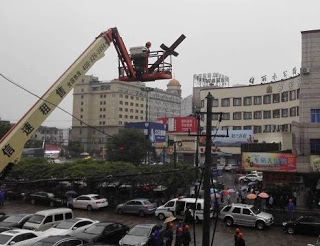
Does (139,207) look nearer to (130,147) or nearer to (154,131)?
(154,131)

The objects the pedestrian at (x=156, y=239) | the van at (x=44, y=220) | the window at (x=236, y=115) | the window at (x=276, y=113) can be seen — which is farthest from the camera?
the window at (x=236, y=115)

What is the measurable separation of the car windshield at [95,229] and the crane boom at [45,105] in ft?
23.7

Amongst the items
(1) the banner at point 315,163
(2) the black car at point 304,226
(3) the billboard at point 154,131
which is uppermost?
(3) the billboard at point 154,131

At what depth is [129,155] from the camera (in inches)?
2724

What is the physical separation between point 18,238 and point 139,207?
45.1ft

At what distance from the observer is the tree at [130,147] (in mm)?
69000

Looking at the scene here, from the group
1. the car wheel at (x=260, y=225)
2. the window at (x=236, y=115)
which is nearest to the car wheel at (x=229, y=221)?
the car wheel at (x=260, y=225)

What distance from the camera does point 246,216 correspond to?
1044 inches

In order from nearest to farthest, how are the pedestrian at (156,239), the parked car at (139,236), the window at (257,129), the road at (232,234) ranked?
1. the pedestrian at (156,239)
2. the parked car at (139,236)
3. the road at (232,234)
4. the window at (257,129)

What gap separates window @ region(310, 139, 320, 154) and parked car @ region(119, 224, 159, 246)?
60.6ft

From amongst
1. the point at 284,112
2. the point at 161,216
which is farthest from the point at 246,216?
the point at 284,112

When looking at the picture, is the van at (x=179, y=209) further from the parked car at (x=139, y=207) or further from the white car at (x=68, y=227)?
the white car at (x=68, y=227)

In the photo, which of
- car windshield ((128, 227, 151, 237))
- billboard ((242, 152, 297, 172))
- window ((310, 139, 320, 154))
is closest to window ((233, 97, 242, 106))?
billboard ((242, 152, 297, 172))

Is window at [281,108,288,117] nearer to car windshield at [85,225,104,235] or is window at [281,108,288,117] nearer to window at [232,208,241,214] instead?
window at [232,208,241,214]
